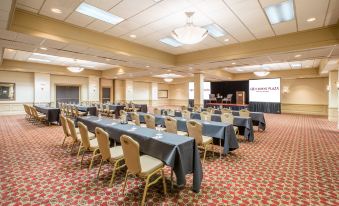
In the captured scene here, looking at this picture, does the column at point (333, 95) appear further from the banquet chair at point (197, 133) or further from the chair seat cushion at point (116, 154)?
the chair seat cushion at point (116, 154)

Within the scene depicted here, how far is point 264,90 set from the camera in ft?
47.5

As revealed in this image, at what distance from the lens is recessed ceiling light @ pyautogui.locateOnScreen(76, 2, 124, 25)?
404 cm

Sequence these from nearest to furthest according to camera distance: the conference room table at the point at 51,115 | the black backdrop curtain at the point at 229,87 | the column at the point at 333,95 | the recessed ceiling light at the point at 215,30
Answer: the recessed ceiling light at the point at 215,30 → the conference room table at the point at 51,115 → the column at the point at 333,95 → the black backdrop curtain at the point at 229,87

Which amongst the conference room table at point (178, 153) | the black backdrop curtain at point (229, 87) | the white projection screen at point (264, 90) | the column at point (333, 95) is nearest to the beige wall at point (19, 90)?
the conference room table at point (178, 153)

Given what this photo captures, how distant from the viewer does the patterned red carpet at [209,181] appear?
8.01 feet

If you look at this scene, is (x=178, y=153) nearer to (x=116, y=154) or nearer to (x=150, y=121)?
(x=116, y=154)

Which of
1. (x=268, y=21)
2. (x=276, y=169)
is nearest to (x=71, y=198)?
(x=276, y=169)

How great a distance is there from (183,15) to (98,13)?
2.07m

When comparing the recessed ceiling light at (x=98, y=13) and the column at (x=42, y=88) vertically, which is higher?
the recessed ceiling light at (x=98, y=13)

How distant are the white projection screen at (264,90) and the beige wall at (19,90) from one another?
16.7 metres

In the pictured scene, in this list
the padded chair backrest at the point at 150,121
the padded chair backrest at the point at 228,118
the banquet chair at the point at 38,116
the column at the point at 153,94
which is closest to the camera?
the padded chair backrest at the point at 150,121

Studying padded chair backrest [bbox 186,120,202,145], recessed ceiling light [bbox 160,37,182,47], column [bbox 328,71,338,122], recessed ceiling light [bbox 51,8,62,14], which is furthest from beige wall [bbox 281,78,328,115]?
recessed ceiling light [bbox 51,8,62,14]

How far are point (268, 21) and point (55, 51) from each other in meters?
6.62

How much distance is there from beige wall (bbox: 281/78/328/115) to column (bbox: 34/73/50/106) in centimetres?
1765
